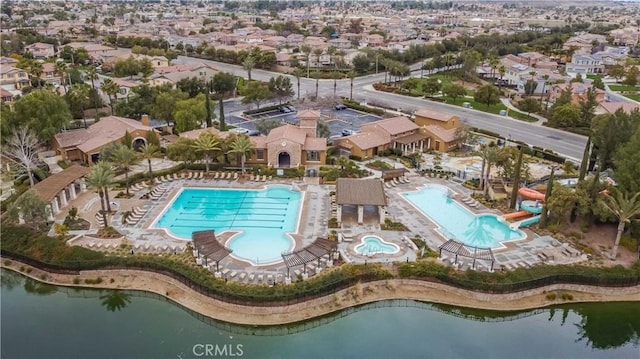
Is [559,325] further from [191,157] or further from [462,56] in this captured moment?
[462,56]

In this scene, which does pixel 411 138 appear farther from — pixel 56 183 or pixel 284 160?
pixel 56 183

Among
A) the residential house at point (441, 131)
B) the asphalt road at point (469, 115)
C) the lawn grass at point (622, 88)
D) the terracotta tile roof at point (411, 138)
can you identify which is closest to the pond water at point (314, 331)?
the terracotta tile roof at point (411, 138)

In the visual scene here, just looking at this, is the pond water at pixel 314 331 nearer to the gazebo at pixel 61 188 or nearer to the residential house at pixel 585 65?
the gazebo at pixel 61 188

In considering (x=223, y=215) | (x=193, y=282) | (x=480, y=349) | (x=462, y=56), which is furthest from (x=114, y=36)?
(x=480, y=349)

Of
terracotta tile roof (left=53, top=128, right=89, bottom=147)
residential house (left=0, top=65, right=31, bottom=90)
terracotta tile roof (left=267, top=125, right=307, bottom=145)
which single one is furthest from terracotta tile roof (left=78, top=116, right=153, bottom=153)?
residential house (left=0, top=65, right=31, bottom=90)

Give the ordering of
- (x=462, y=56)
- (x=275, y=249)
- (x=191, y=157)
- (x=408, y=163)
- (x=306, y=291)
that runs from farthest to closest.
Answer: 1. (x=462, y=56)
2. (x=408, y=163)
3. (x=191, y=157)
4. (x=275, y=249)
5. (x=306, y=291)

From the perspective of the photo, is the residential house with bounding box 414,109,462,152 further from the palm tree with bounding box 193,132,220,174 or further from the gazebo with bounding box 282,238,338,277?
the gazebo with bounding box 282,238,338,277

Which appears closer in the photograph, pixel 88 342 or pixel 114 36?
pixel 88 342
